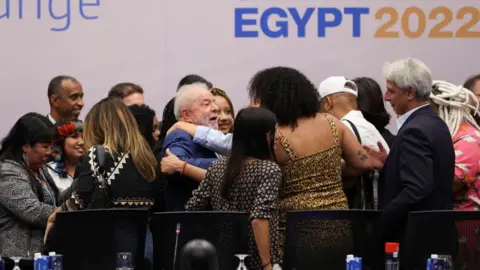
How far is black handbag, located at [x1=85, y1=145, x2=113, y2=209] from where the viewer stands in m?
6.45

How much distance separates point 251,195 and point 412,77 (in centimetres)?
110

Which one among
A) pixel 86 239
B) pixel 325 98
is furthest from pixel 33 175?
pixel 325 98

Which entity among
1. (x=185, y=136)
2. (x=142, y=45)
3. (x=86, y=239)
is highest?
(x=142, y=45)

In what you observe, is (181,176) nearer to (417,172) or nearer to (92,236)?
(92,236)

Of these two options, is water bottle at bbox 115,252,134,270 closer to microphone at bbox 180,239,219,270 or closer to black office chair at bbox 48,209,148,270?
black office chair at bbox 48,209,148,270

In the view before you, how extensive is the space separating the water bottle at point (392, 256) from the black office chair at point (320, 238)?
187mm

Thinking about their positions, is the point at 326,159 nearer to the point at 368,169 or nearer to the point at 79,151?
the point at 368,169

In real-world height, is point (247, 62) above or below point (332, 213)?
above

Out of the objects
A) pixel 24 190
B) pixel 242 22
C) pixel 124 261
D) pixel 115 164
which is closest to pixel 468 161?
pixel 115 164

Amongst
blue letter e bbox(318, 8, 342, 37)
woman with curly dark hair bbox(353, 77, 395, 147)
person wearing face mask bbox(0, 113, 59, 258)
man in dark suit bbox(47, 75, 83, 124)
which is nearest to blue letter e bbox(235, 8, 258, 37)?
blue letter e bbox(318, 8, 342, 37)

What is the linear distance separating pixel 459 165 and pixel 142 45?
3290 mm

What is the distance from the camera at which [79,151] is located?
25.6ft

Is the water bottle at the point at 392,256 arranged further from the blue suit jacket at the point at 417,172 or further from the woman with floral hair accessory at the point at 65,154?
the woman with floral hair accessory at the point at 65,154

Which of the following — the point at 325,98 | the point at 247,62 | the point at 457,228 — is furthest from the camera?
the point at 247,62
